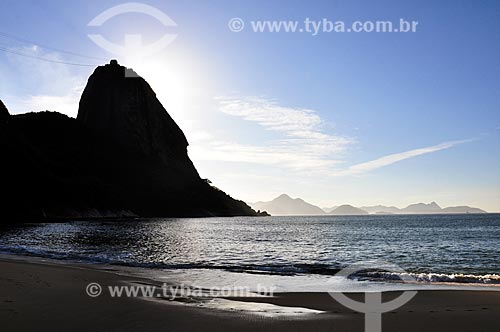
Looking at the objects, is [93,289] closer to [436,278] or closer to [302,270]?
[302,270]

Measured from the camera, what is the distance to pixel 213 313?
10031 millimetres

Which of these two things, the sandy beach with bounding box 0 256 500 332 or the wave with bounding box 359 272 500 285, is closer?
the sandy beach with bounding box 0 256 500 332

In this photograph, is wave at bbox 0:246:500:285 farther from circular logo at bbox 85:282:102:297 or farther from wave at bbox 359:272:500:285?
circular logo at bbox 85:282:102:297

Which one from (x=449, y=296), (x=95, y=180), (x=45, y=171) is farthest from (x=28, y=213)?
(x=449, y=296)

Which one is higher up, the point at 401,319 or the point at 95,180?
the point at 95,180

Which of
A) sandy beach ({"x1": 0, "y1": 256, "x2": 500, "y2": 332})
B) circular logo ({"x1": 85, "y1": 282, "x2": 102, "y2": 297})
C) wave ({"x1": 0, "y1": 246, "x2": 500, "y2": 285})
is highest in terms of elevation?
sandy beach ({"x1": 0, "y1": 256, "x2": 500, "y2": 332})

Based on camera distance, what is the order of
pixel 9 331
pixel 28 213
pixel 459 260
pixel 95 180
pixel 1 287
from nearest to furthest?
pixel 9 331
pixel 1 287
pixel 459 260
pixel 28 213
pixel 95 180

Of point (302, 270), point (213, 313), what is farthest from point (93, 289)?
point (302, 270)

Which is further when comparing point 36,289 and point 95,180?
point 95,180

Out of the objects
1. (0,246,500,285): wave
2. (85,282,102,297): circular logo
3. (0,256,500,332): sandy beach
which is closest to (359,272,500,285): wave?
(0,246,500,285): wave

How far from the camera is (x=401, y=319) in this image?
980 centimetres

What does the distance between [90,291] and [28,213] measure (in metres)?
Result: 115

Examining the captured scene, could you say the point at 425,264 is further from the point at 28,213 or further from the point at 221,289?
the point at 28,213

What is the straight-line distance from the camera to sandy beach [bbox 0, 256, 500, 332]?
28.5 feet
